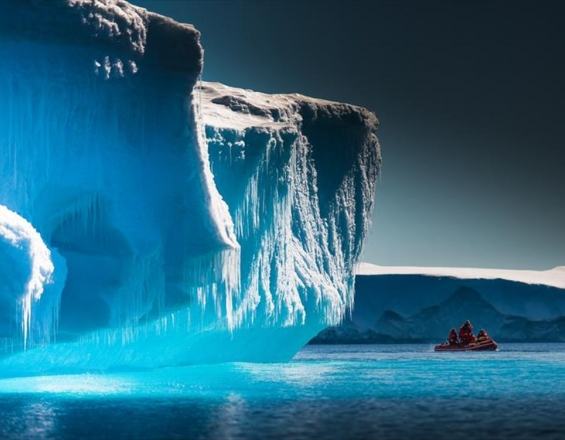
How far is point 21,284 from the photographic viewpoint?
14.3 m

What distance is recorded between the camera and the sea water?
12211 mm

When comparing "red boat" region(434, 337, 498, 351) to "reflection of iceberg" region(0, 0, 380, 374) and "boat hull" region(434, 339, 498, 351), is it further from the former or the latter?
"reflection of iceberg" region(0, 0, 380, 374)

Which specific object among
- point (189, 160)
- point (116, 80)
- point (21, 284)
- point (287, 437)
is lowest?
point (287, 437)

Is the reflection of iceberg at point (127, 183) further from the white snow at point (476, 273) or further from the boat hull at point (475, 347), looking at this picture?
the white snow at point (476, 273)

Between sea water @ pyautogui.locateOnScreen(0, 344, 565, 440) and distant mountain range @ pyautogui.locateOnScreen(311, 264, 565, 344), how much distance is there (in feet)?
102

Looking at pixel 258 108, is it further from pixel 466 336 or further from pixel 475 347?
pixel 475 347

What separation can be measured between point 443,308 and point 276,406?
144 feet

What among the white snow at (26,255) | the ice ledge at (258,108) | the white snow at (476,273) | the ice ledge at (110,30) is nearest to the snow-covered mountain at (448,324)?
the white snow at (476,273)

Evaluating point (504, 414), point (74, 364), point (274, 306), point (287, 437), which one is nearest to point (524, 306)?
point (274, 306)

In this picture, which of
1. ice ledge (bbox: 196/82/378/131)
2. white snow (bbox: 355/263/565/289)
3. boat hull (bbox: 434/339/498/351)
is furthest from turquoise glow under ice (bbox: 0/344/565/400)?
white snow (bbox: 355/263/565/289)

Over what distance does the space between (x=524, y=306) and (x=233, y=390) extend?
40.9 meters

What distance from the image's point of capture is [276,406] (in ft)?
50.7

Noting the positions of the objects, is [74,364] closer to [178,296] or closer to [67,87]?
[178,296]

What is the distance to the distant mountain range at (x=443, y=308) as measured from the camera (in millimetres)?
55031
